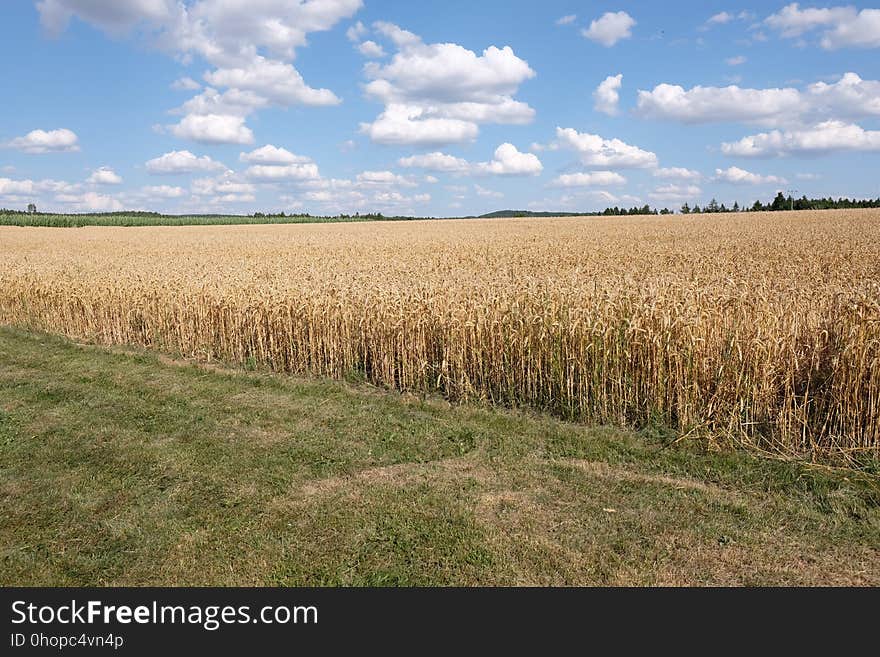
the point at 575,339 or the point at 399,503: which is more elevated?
the point at 575,339

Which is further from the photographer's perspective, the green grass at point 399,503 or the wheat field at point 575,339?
the wheat field at point 575,339

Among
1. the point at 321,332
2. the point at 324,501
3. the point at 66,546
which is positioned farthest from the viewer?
the point at 321,332

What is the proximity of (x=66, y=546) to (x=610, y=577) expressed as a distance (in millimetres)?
4023

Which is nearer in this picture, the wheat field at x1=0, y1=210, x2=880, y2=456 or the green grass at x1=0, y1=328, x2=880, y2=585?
the green grass at x1=0, y1=328, x2=880, y2=585

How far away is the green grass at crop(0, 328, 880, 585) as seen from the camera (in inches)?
166

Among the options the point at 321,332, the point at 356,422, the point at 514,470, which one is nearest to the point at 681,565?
the point at 514,470

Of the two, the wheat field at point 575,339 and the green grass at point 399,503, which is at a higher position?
the wheat field at point 575,339

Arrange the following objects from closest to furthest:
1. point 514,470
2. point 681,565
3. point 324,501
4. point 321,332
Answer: point 681,565 → point 324,501 → point 514,470 → point 321,332

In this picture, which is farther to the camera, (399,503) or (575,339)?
(575,339)

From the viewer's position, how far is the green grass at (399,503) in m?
4.22

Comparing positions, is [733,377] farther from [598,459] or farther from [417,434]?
[417,434]

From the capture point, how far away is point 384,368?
8867 millimetres

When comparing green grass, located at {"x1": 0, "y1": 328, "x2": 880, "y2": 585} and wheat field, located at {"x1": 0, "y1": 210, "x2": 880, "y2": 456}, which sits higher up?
wheat field, located at {"x1": 0, "y1": 210, "x2": 880, "y2": 456}

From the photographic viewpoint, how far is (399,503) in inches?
204
